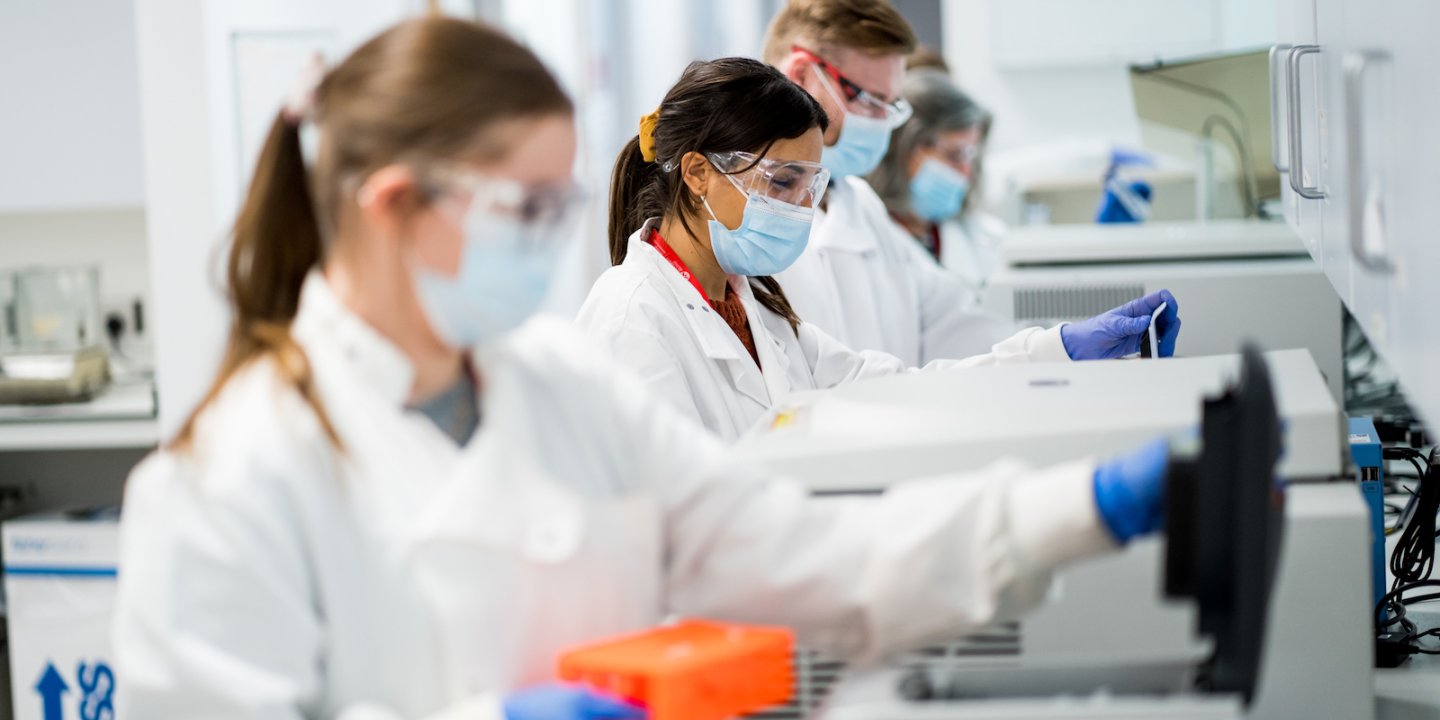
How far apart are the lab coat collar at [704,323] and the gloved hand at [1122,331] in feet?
1.43

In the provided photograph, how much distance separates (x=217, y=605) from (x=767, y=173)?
102cm

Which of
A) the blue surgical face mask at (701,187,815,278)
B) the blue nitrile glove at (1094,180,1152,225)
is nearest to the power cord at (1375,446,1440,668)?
the blue surgical face mask at (701,187,815,278)

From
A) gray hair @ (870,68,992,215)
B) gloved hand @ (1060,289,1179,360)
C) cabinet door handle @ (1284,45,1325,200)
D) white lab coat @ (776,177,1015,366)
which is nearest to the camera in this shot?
cabinet door handle @ (1284,45,1325,200)

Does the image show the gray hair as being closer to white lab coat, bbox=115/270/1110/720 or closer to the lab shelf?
the lab shelf

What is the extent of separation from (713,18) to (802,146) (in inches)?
117

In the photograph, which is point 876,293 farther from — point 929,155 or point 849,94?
point 929,155

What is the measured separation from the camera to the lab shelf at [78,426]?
2771 mm

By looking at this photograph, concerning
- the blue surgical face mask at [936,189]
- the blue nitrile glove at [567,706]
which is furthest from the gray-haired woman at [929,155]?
the blue nitrile glove at [567,706]

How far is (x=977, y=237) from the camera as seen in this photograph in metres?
3.73

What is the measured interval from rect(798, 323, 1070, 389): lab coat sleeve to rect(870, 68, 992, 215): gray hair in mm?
1209

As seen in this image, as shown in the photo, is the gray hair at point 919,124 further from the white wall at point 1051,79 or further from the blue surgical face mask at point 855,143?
the white wall at point 1051,79

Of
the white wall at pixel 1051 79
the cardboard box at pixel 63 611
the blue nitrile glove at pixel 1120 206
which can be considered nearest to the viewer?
the cardboard box at pixel 63 611

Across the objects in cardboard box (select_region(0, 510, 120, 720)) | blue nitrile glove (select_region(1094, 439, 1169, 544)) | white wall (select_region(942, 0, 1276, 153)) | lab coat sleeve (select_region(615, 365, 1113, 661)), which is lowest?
cardboard box (select_region(0, 510, 120, 720))

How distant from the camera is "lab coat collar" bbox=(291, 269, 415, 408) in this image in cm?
92
